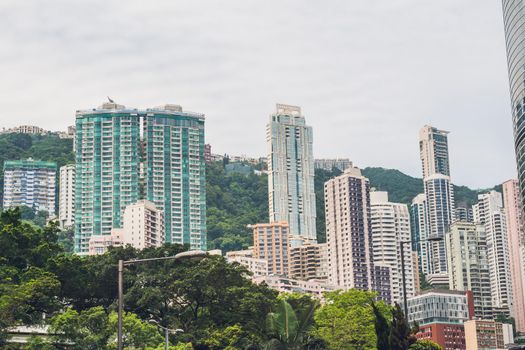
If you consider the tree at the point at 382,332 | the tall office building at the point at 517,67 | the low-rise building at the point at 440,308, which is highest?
the tall office building at the point at 517,67

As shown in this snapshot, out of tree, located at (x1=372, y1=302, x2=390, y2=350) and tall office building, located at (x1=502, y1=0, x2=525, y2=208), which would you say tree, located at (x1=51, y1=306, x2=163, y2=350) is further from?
tall office building, located at (x1=502, y1=0, x2=525, y2=208)

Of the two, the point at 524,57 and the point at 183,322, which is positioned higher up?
the point at 524,57

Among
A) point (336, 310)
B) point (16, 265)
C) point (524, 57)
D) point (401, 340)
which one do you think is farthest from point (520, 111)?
point (401, 340)

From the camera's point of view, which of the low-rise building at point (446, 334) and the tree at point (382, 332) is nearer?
the tree at point (382, 332)

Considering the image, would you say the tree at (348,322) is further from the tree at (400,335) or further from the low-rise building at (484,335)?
the low-rise building at (484,335)

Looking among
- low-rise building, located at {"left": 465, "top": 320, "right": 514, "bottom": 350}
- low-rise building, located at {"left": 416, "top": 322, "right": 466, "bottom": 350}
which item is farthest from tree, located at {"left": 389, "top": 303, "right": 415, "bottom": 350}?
low-rise building, located at {"left": 416, "top": 322, "right": 466, "bottom": 350}

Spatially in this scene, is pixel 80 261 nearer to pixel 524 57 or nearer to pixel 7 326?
pixel 7 326

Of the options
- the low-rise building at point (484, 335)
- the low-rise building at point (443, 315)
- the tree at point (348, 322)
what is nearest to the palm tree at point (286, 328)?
the tree at point (348, 322)
